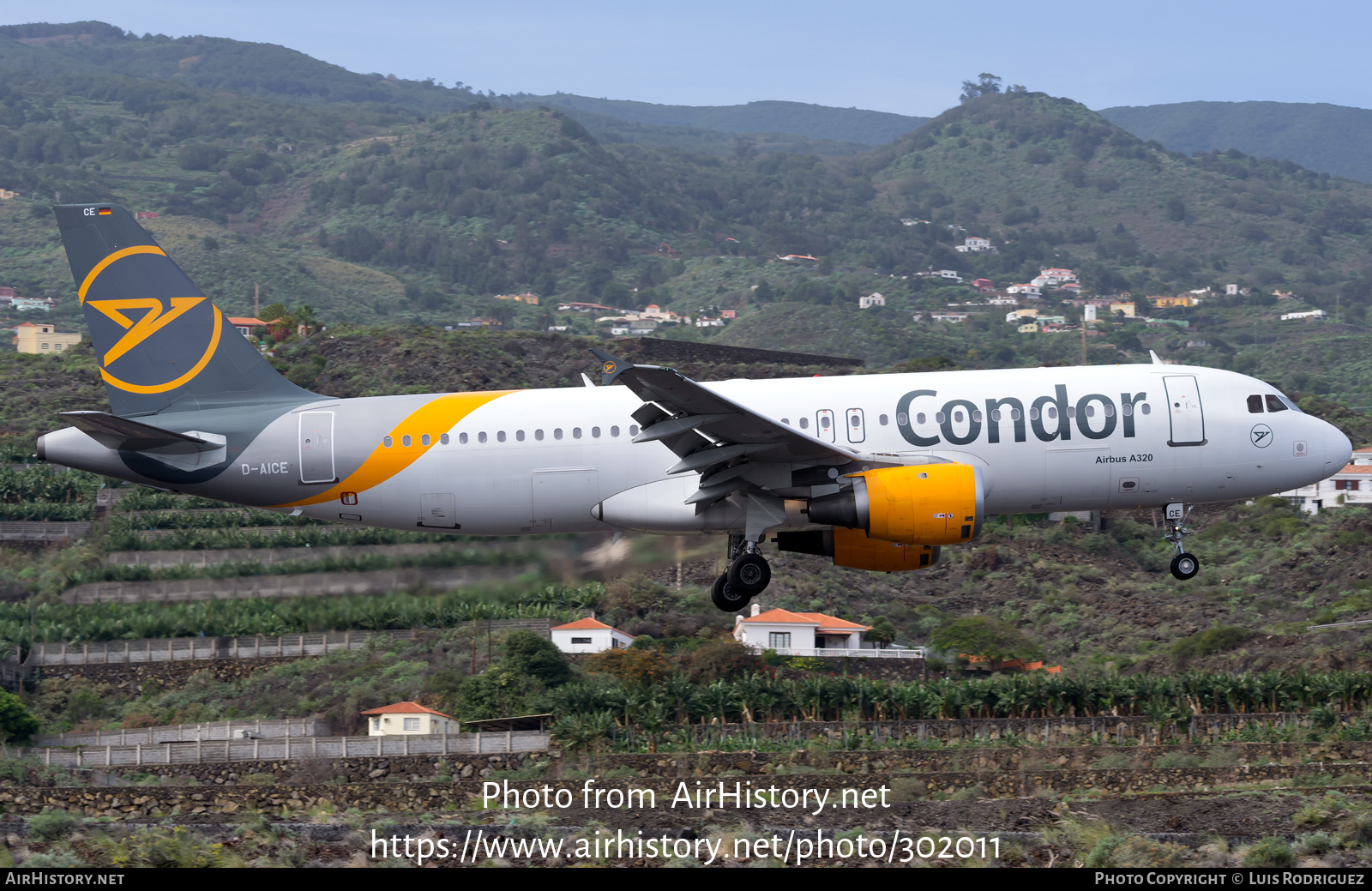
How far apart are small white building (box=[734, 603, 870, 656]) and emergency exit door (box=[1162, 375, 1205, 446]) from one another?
32033 millimetres

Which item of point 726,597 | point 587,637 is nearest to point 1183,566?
point 726,597

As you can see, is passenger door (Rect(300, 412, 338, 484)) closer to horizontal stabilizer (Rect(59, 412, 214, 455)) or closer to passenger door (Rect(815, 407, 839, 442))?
horizontal stabilizer (Rect(59, 412, 214, 455))

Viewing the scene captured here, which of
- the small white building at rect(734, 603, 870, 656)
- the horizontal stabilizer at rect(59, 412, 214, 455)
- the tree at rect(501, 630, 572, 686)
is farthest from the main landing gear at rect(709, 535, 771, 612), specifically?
the small white building at rect(734, 603, 870, 656)

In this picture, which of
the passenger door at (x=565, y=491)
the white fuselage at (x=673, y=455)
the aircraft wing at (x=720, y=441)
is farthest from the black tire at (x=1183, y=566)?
the passenger door at (x=565, y=491)

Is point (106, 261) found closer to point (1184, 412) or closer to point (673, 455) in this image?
point (673, 455)

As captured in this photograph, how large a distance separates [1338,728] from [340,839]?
2918 cm

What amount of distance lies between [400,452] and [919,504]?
33.7 ft

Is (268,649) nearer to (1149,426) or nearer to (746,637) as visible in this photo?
(746,637)

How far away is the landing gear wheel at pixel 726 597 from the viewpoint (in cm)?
2752

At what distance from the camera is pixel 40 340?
16500 centimetres

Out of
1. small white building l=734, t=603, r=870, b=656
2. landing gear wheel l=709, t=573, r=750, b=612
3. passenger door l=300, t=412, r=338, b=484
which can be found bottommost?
small white building l=734, t=603, r=870, b=656

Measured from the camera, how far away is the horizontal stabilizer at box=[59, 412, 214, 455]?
84.5ft

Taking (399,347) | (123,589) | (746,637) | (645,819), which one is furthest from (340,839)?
(399,347)

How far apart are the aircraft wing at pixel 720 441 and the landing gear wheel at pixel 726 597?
1673 mm
